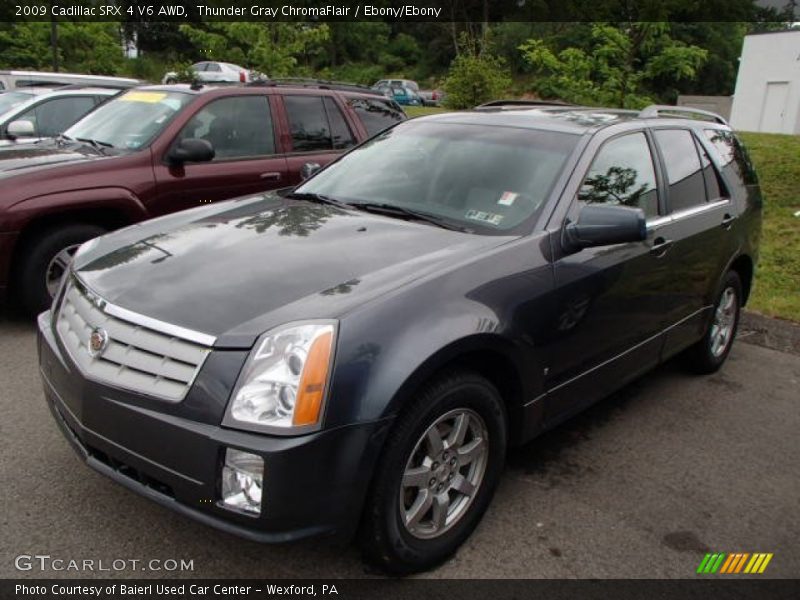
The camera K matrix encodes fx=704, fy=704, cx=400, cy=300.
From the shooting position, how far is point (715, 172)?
4.49 meters

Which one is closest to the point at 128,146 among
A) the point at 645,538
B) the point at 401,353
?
the point at 401,353

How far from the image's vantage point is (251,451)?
2.12 m

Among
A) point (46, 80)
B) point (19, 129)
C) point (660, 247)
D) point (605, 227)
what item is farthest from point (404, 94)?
point (605, 227)

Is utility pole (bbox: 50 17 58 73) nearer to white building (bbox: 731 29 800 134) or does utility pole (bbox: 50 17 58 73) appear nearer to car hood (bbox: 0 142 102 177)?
car hood (bbox: 0 142 102 177)

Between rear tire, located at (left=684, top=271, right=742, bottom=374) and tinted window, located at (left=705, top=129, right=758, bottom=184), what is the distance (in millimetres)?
683

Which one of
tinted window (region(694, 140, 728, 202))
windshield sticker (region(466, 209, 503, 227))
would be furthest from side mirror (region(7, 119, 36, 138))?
tinted window (region(694, 140, 728, 202))

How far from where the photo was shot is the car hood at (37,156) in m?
4.88

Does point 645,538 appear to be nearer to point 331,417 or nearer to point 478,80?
point 331,417

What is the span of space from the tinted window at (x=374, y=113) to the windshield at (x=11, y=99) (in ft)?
14.8

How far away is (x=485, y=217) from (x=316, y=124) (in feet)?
11.7

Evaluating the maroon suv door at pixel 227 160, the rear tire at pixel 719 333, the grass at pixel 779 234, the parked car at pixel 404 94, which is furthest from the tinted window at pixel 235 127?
the parked car at pixel 404 94

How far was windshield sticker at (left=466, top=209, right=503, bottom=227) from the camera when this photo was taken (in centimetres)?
320

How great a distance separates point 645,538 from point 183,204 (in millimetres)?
4120

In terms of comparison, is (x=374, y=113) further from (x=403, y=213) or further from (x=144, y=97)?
(x=403, y=213)
